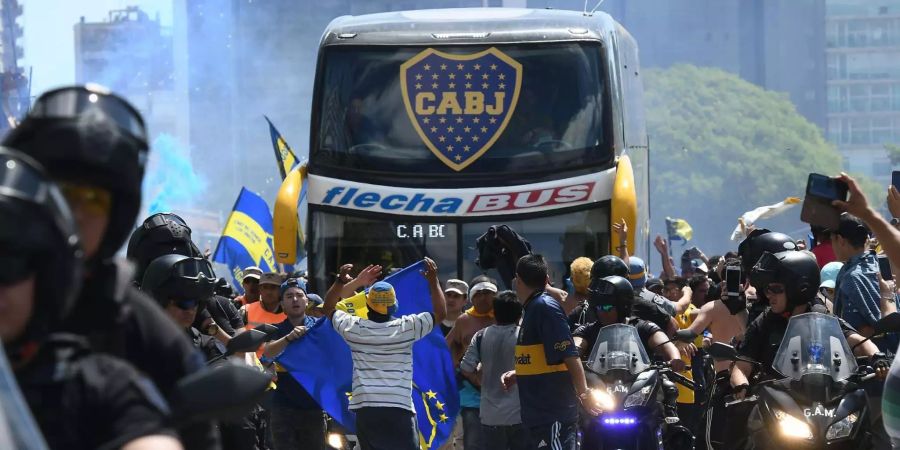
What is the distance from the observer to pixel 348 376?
12.5 metres

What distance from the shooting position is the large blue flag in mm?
12312

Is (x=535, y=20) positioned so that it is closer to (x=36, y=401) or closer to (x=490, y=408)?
(x=490, y=408)

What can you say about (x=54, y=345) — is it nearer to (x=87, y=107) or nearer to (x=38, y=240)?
(x=38, y=240)

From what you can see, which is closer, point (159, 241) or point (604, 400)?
point (159, 241)

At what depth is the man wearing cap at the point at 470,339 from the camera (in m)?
12.4

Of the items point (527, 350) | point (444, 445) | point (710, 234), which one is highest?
point (527, 350)

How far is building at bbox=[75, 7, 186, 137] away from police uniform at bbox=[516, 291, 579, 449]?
10046 cm

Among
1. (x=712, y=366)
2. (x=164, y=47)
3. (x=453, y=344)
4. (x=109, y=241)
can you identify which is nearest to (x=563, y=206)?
(x=453, y=344)

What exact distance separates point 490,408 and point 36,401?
325 inches

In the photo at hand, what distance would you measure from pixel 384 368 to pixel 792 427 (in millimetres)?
3834

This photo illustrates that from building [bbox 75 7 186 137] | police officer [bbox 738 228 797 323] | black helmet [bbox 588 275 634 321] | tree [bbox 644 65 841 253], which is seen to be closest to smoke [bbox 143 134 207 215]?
building [bbox 75 7 186 137]

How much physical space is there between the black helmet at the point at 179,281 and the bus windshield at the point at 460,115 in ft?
29.8

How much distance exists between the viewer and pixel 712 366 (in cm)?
998

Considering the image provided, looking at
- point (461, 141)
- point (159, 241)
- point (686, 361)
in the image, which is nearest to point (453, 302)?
point (686, 361)
